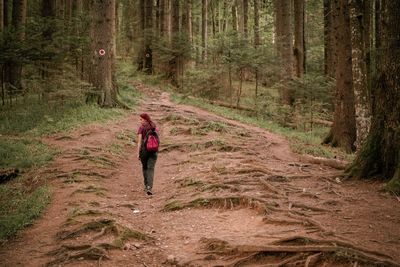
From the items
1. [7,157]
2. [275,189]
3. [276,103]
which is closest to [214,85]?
[276,103]

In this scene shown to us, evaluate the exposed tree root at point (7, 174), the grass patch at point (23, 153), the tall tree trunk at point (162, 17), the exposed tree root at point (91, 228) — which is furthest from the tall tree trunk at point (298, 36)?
the exposed tree root at point (91, 228)

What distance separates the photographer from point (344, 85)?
1426 centimetres

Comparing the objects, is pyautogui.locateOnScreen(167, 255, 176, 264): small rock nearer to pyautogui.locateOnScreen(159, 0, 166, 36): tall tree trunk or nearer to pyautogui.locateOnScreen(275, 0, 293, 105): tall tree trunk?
pyautogui.locateOnScreen(275, 0, 293, 105): tall tree trunk

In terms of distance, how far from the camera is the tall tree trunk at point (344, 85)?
14.2m

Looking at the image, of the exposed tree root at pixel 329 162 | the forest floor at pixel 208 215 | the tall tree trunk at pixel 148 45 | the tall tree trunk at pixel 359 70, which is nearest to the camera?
the forest floor at pixel 208 215

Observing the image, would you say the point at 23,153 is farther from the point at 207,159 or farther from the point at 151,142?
the point at 207,159

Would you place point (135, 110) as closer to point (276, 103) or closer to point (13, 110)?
point (13, 110)

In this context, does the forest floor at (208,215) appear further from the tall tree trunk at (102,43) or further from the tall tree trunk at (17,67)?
the tall tree trunk at (17,67)

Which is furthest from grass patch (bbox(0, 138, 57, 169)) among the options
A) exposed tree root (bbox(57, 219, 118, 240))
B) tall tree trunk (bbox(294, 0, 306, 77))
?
tall tree trunk (bbox(294, 0, 306, 77))

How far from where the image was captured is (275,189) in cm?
805

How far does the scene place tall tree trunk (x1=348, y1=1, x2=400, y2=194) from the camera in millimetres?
7777

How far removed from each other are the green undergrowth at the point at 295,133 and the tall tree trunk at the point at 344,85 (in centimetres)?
70

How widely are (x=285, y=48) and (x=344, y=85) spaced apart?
811 cm

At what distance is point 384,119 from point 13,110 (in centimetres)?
1525
